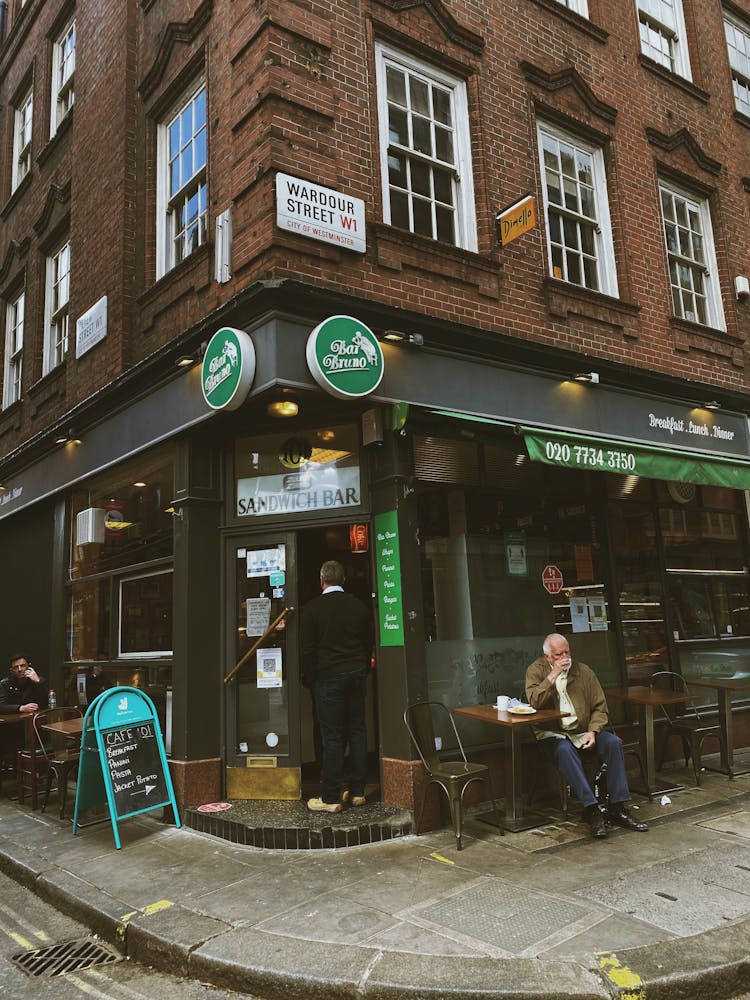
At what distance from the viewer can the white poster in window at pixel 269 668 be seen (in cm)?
679

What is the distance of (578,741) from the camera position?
5.92 metres

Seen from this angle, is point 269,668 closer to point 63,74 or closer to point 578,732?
point 578,732

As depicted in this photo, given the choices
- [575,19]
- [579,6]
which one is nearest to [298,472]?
[575,19]


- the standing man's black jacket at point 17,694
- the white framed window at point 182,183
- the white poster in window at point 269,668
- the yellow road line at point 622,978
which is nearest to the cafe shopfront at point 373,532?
the white poster in window at point 269,668

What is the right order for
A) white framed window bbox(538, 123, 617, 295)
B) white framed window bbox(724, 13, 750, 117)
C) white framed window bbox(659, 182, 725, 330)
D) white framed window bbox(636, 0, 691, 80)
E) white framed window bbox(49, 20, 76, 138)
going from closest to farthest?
white framed window bbox(538, 123, 617, 295)
white framed window bbox(659, 182, 725, 330)
white framed window bbox(636, 0, 691, 80)
white framed window bbox(49, 20, 76, 138)
white framed window bbox(724, 13, 750, 117)

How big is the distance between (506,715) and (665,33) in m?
10.7

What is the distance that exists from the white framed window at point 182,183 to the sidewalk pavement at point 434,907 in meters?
5.91

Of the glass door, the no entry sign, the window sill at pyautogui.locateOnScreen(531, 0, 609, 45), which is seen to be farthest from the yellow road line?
the window sill at pyautogui.locateOnScreen(531, 0, 609, 45)

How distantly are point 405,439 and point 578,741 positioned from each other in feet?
9.63

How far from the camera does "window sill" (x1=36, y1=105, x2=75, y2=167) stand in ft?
36.0

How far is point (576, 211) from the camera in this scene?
8984 mm

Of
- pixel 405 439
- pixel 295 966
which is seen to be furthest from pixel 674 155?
pixel 295 966

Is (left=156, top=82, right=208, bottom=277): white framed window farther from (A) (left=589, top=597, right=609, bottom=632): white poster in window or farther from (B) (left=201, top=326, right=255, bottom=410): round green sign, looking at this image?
(A) (left=589, top=597, right=609, bottom=632): white poster in window

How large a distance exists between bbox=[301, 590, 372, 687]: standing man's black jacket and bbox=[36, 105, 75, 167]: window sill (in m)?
8.97
